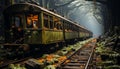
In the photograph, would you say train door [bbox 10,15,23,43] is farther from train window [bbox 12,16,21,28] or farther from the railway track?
the railway track

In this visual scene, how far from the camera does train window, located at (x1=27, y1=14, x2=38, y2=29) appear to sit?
45.9 ft

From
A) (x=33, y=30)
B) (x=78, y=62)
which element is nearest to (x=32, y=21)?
(x=33, y=30)

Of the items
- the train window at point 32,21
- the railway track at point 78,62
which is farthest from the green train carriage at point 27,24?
the railway track at point 78,62

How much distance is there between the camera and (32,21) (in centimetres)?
1416

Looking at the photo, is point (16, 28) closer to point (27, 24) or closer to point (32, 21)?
point (27, 24)

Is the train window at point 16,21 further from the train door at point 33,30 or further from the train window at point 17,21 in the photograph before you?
the train door at point 33,30

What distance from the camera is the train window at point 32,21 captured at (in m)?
14.0

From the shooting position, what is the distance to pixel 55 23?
17.0 meters

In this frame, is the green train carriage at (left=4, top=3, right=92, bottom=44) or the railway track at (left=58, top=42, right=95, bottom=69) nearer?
the railway track at (left=58, top=42, right=95, bottom=69)

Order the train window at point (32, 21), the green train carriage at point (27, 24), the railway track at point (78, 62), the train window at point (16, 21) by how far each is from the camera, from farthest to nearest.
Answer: the train window at point (16, 21)
the train window at point (32, 21)
the green train carriage at point (27, 24)
the railway track at point (78, 62)

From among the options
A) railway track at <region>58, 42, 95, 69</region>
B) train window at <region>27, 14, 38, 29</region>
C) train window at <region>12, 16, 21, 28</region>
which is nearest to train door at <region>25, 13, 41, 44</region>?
train window at <region>27, 14, 38, 29</region>

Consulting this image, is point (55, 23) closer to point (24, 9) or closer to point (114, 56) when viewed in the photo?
point (24, 9)

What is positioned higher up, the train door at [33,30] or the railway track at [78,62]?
the train door at [33,30]

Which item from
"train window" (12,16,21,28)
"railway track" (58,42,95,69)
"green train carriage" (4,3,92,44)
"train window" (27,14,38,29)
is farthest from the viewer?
"train window" (12,16,21,28)
